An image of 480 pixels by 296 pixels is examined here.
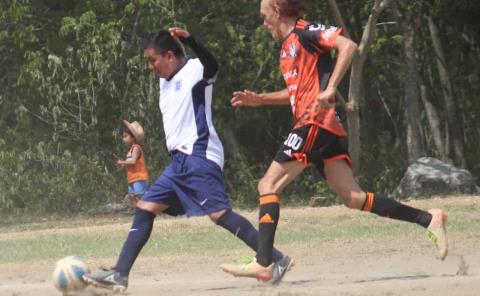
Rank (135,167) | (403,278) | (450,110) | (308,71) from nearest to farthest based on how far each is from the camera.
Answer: (308,71) → (403,278) → (135,167) → (450,110)

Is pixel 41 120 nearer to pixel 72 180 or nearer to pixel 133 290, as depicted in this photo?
pixel 72 180

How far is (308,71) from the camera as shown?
281 inches

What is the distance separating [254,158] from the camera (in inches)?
913

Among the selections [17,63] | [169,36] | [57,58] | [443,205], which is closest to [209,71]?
[169,36]

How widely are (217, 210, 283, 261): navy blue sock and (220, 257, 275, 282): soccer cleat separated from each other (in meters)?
0.14

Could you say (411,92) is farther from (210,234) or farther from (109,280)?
(109,280)

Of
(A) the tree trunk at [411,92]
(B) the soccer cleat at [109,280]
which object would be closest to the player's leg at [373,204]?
(B) the soccer cleat at [109,280]

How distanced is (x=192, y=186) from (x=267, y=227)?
0.55 m

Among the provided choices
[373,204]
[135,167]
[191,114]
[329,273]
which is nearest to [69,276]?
[191,114]

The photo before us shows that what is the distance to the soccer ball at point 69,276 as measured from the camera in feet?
23.5

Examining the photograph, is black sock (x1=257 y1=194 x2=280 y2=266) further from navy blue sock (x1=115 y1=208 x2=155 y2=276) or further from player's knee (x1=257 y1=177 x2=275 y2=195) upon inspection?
navy blue sock (x1=115 y1=208 x2=155 y2=276)

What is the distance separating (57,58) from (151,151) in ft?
7.15

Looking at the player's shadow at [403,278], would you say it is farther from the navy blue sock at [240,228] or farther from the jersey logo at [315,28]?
the jersey logo at [315,28]

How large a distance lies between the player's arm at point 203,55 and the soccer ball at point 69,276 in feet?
4.81
